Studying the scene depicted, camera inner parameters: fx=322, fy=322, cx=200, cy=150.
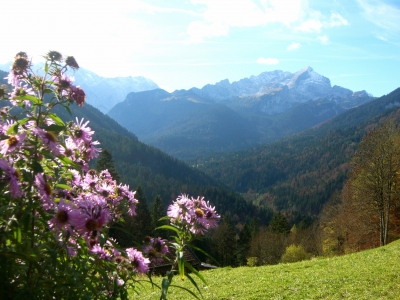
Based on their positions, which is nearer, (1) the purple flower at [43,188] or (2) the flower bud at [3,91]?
(1) the purple flower at [43,188]

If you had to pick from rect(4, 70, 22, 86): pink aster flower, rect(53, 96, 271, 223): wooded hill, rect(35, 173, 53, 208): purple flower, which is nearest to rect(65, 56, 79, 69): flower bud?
rect(4, 70, 22, 86): pink aster flower

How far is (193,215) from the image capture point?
2.26 meters

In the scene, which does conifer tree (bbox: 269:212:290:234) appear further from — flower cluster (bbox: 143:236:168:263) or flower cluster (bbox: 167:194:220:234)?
flower cluster (bbox: 167:194:220:234)

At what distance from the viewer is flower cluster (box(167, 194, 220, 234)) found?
7.39 feet

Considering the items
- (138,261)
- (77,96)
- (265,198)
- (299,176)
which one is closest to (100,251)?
(138,261)

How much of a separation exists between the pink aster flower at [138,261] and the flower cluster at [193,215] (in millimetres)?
329

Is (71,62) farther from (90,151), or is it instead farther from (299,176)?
(299,176)

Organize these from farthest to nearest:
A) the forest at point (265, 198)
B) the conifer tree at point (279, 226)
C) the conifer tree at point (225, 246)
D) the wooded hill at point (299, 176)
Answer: the wooded hill at point (299, 176)
the conifer tree at point (279, 226)
the conifer tree at point (225, 246)
the forest at point (265, 198)

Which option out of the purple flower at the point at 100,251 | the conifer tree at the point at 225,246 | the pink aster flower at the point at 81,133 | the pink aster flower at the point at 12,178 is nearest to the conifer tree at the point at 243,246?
the conifer tree at the point at 225,246

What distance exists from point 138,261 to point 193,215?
477 millimetres

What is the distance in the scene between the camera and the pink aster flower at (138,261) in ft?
6.97

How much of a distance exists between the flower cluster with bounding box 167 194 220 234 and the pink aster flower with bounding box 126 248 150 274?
0.33 m

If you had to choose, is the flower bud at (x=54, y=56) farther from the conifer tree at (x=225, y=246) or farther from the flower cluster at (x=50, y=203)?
the conifer tree at (x=225, y=246)

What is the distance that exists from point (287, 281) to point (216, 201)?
9145 cm
